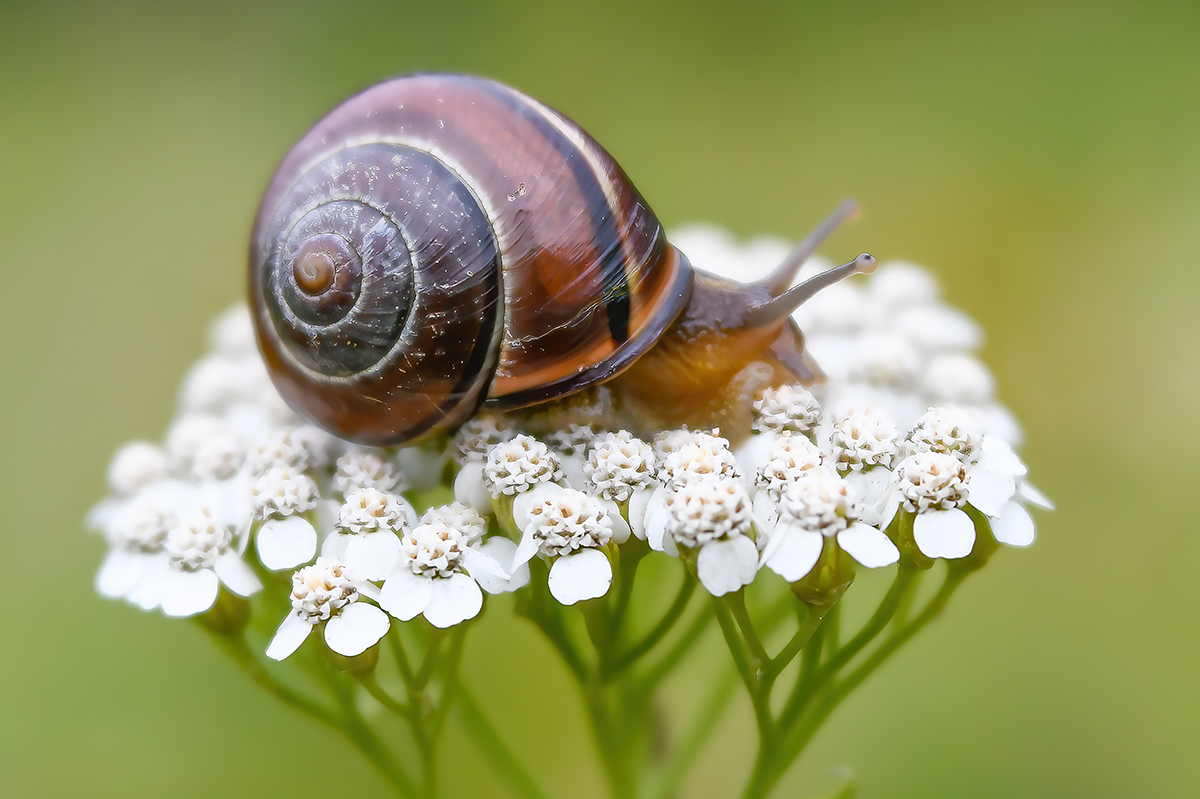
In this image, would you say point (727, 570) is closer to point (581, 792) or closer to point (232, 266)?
point (581, 792)

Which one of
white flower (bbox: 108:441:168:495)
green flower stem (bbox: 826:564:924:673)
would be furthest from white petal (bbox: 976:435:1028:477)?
white flower (bbox: 108:441:168:495)

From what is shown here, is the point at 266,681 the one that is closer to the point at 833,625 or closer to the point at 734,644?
the point at 734,644

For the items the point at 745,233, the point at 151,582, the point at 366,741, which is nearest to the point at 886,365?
the point at 366,741

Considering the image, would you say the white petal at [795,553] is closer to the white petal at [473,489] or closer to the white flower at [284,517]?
the white petal at [473,489]

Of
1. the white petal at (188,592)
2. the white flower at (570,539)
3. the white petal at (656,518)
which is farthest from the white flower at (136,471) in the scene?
the white petal at (656,518)

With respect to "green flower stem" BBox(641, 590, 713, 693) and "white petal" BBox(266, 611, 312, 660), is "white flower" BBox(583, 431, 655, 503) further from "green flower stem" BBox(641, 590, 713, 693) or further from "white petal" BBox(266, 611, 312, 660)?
"white petal" BBox(266, 611, 312, 660)

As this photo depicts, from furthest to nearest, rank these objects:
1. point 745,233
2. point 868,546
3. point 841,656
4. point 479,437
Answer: point 745,233 → point 479,437 → point 841,656 → point 868,546
